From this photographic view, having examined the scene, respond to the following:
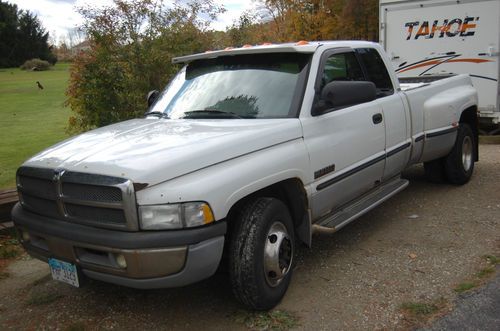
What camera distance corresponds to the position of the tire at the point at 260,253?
3.31 m

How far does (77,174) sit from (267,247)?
137 centimetres

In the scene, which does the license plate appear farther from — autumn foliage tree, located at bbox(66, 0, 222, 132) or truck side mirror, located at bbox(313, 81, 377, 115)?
autumn foliage tree, located at bbox(66, 0, 222, 132)

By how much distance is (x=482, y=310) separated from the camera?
3.47 m

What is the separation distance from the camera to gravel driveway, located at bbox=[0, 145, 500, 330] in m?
3.53

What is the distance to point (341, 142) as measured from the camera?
13.9 feet

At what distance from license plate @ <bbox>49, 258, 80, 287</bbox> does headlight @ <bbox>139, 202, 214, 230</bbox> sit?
70 centimetres

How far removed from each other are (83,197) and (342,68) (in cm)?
275

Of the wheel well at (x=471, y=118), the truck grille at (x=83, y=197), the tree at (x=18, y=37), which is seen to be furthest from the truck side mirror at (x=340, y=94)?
the tree at (x=18, y=37)

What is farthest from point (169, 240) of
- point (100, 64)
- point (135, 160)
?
point (100, 64)

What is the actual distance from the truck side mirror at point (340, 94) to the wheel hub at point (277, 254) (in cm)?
105

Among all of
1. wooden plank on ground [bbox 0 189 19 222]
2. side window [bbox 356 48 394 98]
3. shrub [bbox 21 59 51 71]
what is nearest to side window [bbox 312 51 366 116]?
side window [bbox 356 48 394 98]

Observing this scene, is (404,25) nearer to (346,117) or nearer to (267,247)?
(346,117)

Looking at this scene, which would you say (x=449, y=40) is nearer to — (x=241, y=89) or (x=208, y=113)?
(x=241, y=89)

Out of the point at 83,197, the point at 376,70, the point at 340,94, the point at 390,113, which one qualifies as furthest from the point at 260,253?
the point at 376,70
